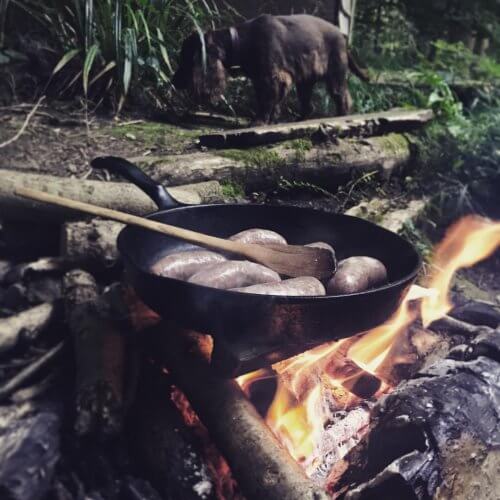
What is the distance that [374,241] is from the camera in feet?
8.03

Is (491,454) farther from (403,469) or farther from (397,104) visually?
(397,104)

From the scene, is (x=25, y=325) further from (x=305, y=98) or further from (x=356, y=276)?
(x=305, y=98)

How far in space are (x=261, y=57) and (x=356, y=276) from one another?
8.85ft

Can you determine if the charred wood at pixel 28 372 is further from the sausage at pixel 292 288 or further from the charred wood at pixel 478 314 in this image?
the charred wood at pixel 478 314

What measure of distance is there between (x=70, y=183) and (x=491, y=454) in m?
2.27

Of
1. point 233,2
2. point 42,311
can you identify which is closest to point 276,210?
point 42,311

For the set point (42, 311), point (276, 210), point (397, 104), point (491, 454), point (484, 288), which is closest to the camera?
point (491, 454)

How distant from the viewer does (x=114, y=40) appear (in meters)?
4.64

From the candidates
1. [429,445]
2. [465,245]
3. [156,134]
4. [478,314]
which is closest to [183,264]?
[429,445]

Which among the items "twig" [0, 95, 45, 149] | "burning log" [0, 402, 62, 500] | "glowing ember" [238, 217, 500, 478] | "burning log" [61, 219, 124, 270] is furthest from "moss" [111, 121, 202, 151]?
"burning log" [0, 402, 62, 500]

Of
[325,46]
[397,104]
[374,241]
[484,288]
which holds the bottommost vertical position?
[484,288]

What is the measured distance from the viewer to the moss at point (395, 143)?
4.34m

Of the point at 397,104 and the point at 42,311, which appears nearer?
the point at 42,311

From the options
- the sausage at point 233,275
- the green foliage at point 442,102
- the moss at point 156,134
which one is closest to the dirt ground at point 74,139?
the moss at point 156,134
